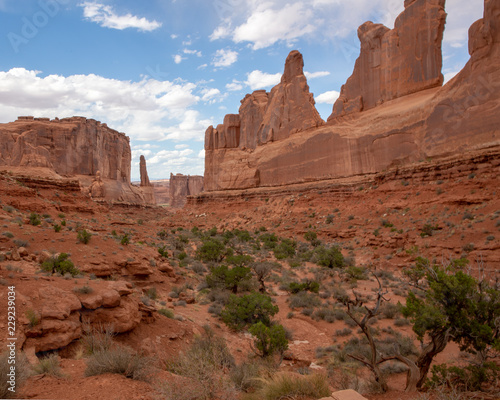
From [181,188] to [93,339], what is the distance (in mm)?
Answer: 113847

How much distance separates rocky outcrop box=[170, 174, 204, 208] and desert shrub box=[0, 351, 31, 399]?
371 feet

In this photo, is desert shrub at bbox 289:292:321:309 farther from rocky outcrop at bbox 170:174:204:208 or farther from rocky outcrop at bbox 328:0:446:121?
rocky outcrop at bbox 170:174:204:208

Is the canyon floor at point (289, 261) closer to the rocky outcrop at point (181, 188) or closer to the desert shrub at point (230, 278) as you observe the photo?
the desert shrub at point (230, 278)

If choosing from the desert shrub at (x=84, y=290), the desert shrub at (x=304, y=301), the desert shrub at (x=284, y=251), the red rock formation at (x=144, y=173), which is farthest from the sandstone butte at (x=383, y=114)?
the red rock formation at (x=144, y=173)

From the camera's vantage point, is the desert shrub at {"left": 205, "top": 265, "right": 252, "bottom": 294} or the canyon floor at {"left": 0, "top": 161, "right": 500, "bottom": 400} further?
the desert shrub at {"left": 205, "top": 265, "right": 252, "bottom": 294}

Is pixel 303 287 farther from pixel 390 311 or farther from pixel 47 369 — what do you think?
pixel 47 369

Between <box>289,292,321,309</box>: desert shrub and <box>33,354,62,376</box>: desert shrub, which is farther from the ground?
<box>33,354,62,376</box>: desert shrub

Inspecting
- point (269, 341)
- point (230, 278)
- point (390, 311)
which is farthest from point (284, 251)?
point (269, 341)

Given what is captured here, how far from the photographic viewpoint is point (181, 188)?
11650 cm

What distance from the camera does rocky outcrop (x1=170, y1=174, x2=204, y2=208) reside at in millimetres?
115812

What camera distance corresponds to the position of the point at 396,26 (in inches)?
1161

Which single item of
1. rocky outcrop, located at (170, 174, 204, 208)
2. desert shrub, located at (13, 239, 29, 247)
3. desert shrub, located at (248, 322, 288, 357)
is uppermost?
rocky outcrop, located at (170, 174, 204, 208)

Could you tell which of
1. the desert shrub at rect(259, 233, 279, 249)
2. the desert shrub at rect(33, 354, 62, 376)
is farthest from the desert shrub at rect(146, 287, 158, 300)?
the desert shrub at rect(259, 233, 279, 249)

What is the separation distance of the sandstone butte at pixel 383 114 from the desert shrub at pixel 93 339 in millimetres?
24652
